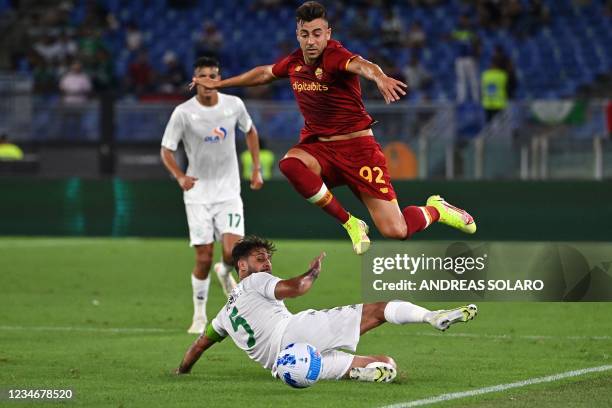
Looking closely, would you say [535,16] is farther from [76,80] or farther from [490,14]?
[76,80]

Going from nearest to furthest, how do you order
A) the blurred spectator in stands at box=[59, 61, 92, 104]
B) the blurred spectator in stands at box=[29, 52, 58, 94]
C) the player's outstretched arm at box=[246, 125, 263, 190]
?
the player's outstretched arm at box=[246, 125, 263, 190], the blurred spectator in stands at box=[59, 61, 92, 104], the blurred spectator in stands at box=[29, 52, 58, 94]

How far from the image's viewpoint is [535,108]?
73.0ft

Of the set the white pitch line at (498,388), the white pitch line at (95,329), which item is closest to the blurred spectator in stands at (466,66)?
the white pitch line at (95,329)

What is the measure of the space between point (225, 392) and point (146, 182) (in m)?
13.0

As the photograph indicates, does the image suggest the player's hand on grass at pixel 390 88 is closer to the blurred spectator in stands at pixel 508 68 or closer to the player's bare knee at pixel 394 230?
the player's bare knee at pixel 394 230

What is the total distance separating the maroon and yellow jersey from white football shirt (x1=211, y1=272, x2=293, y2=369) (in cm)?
177

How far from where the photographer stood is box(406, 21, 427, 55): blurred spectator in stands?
2950 centimetres

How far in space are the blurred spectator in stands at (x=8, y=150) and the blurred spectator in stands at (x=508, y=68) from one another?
9509 millimetres

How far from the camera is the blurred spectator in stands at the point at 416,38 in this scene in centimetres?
2950

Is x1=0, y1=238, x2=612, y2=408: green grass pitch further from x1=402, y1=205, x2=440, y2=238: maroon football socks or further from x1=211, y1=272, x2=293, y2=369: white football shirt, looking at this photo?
x1=402, y1=205, x2=440, y2=238: maroon football socks

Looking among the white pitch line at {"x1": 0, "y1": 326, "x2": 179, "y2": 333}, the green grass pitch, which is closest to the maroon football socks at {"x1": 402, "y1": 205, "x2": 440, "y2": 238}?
the green grass pitch

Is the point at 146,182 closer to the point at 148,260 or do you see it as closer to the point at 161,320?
the point at 148,260

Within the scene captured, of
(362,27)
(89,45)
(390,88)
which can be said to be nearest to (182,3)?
(89,45)

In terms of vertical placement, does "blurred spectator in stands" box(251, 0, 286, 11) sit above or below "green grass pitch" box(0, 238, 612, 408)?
above
